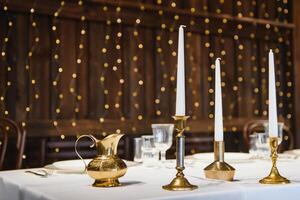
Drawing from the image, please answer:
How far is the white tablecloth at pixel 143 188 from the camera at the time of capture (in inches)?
41.2

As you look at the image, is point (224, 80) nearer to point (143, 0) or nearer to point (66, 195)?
point (143, 0)

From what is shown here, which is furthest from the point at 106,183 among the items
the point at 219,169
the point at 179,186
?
the point at 219,169

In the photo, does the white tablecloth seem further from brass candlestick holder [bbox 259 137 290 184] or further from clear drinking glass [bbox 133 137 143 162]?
clear drinking glass [bbox 133 137 143 162]

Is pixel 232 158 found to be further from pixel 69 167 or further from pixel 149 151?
pixel 69 167

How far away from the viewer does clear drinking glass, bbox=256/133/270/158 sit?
5.87ft

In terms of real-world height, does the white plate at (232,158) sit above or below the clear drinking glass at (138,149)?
below

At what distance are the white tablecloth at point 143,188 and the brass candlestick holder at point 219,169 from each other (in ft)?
0.09

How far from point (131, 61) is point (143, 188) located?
2.17 metres

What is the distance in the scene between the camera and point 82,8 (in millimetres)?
3043

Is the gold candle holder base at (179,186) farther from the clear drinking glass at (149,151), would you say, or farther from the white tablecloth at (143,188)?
the clear drinking glass at (149,151)

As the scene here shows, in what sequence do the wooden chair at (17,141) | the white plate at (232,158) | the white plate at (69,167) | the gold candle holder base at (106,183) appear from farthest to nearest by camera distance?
the wooden chair at (17,141) < the white plate at (232,158) < the white plate at (69,167) < the gold candle holder base at (106,183)

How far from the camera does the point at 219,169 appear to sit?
126 centimetres

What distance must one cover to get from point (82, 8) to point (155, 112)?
911 mm

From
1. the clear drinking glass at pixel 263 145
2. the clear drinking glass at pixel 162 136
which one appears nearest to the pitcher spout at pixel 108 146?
the clear drinking glass at pixel 162 136
